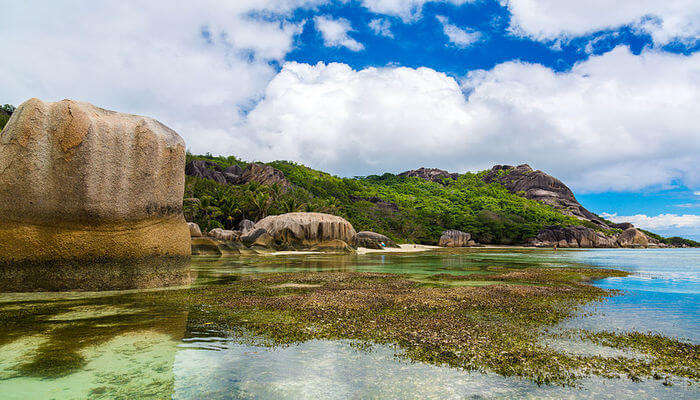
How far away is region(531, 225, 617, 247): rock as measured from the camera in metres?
83.6

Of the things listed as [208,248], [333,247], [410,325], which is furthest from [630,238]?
[410,325]

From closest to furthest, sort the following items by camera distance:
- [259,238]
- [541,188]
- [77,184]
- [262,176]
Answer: [77,184], [259,238], [262,176], [541,188]

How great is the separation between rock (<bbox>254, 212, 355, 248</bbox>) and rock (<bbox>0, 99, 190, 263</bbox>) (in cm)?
2446

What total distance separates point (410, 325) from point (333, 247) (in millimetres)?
30231

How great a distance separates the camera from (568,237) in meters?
84.6

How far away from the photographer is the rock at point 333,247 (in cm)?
3653

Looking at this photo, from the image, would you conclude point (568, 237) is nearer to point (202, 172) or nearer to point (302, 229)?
point (302, 229)

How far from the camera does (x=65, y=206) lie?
993cm

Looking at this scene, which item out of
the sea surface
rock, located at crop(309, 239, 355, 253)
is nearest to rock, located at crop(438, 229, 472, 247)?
rock, located at crop(309, 239, 355, 253)

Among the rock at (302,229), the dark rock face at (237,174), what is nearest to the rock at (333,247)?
the rock at (302,229)

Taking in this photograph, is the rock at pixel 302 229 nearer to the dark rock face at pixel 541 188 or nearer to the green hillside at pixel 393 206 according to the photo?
the green hillside at pixel 393 206

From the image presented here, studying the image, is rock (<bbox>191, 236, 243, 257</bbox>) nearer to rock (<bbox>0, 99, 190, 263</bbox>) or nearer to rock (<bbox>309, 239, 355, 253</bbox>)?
rock (<bbox>309, 239, 355, 253</bbox>)

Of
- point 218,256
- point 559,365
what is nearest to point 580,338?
point 559,365

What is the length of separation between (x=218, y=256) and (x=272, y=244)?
7.69m
